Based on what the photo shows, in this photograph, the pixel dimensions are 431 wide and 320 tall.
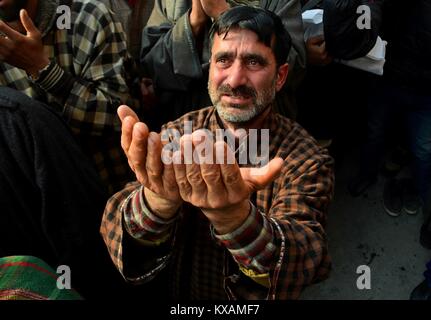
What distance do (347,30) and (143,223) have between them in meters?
1.25

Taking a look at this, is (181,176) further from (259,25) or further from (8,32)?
(8,32)

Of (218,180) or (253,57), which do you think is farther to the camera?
(253,57)

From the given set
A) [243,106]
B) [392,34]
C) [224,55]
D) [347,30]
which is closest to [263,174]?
[243,106]

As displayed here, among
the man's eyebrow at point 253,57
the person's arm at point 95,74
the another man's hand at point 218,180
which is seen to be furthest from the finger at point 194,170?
the person's arm at point 95,74

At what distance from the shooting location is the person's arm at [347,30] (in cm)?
180

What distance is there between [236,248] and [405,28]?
5.75 ft

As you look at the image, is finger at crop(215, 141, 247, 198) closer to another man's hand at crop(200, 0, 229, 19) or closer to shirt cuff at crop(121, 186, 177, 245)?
shirt cuff at crop(121, 186, 177, 245)

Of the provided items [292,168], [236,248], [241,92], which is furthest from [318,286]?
[236,248]

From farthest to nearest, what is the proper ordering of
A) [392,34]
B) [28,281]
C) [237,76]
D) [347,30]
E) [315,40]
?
1. [392,34]
2. [315,40]
3. [347,30]
4. [237,76]
5. [28,281]

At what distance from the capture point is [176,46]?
1.83m

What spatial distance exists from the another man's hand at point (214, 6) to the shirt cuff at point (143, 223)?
0.91 meters

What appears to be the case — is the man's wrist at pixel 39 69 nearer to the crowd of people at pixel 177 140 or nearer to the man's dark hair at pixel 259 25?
the crowd of people at pixel 177 140

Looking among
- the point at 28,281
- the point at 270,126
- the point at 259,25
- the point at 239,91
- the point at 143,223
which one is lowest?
the point at 28,281
